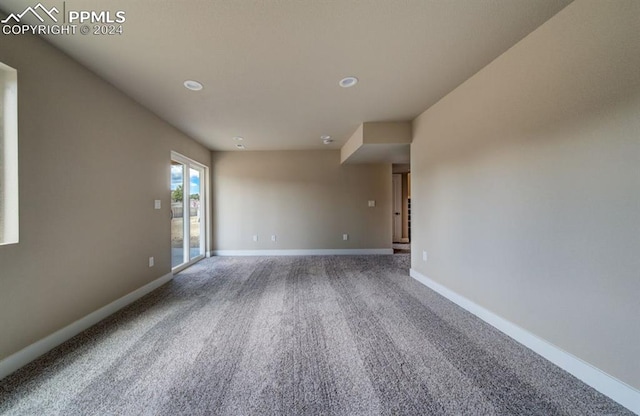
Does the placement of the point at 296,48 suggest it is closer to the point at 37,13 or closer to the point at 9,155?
the point at 37,13

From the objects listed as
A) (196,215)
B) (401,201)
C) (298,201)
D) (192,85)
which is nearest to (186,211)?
(196,215)

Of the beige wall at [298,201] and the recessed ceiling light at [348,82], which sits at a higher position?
the recessed ceiling light at [348,82]

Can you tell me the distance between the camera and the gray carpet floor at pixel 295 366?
1294mm

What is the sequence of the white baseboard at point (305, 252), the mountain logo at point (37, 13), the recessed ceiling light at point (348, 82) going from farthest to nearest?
the white baseboard at point (305, 252) < the recessed ceiling light at point (348, 82) < the mountain logo at point (37, 13)

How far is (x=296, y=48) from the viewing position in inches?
73.2

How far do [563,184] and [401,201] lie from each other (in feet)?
19.2

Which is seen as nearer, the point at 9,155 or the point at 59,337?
the point at 9,155

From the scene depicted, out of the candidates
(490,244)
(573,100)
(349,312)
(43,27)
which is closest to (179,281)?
(349,312)

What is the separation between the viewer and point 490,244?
216 centimetres

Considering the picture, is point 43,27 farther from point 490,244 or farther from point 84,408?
point 490,244

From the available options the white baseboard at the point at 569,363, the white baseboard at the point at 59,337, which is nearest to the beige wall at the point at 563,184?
the white baseboard at the point at 569,363

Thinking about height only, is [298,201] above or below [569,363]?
above

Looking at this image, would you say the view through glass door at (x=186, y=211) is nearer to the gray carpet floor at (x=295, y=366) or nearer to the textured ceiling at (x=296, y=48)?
the textured ceiling at (x=296, y=48)

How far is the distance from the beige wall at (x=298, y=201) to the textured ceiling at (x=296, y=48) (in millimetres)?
2371
